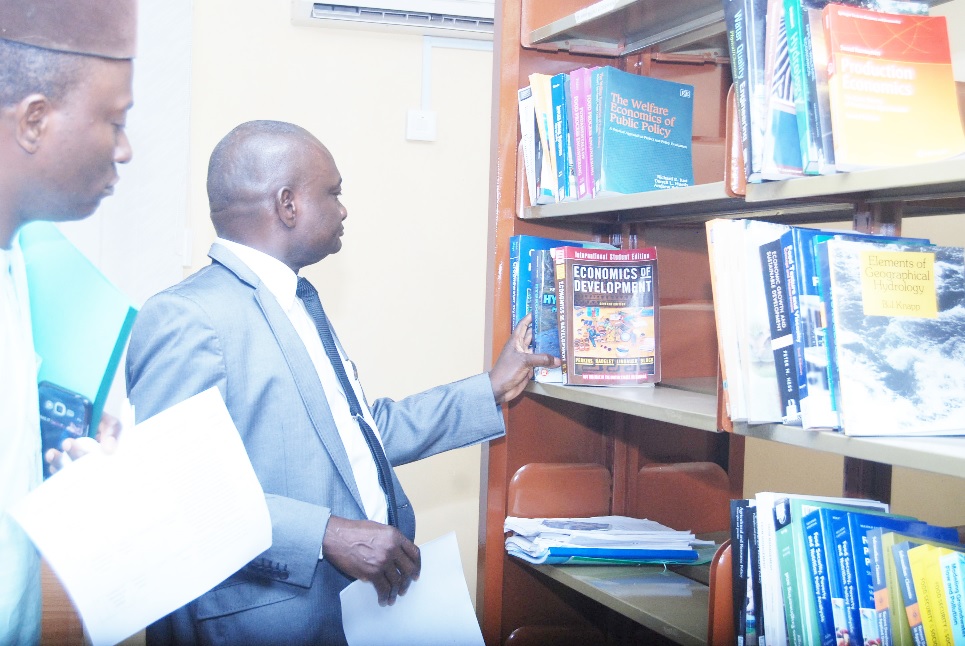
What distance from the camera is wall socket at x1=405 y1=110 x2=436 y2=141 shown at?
3.05 meters

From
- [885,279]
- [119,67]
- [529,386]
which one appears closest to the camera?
[885,279]

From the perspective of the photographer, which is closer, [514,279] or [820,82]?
[820,82]

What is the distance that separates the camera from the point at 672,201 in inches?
58.3

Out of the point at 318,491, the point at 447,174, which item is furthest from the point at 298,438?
the point at 447,174

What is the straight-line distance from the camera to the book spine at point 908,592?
110cm

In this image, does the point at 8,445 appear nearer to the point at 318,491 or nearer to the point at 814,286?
the point at 318,491

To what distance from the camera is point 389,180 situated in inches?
121

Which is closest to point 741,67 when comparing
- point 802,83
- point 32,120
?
point 802,83

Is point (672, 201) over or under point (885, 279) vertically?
over

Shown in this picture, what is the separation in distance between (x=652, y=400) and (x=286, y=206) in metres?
0.80

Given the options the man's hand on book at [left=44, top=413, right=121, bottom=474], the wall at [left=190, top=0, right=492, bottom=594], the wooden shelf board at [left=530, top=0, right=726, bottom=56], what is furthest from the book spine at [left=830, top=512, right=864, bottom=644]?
the wall at [left=190, top=0, right=492, bottom=594]

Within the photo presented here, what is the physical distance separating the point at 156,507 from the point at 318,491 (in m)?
0.40

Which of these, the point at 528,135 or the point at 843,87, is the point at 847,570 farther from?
the point at 528,135

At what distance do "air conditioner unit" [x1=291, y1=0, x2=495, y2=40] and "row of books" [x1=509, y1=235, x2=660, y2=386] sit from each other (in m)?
1.41
